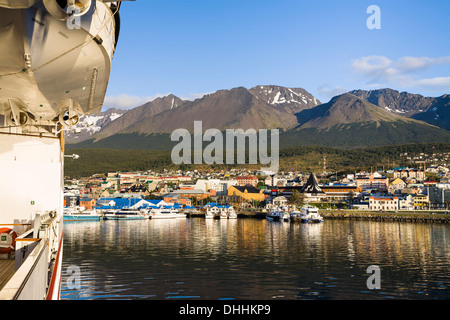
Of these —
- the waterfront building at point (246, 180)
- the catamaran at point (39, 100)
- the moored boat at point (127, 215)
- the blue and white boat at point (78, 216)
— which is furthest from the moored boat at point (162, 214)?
the catamaran at point (39, 100)

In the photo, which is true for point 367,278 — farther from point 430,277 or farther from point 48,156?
point 48,156

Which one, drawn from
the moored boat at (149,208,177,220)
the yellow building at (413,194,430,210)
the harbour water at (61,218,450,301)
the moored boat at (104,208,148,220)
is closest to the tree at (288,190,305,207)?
the yellow building at (413,194,430,210)

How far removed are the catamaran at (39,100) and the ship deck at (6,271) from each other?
0.02 meters

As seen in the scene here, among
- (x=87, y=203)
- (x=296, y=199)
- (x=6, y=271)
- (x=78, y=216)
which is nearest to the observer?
(x=6, y=271)

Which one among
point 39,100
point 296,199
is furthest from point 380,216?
point 39,100

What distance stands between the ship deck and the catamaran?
2 cm

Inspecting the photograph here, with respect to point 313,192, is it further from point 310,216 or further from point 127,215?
point 127,215

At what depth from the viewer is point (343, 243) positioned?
42625 mm

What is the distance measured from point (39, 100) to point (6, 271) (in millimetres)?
3751

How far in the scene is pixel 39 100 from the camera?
9.12 m

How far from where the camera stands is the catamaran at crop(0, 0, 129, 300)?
602 cm

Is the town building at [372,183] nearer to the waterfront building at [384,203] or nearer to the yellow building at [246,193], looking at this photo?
the yellow building at [246,193]

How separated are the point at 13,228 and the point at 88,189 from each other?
484 ft
